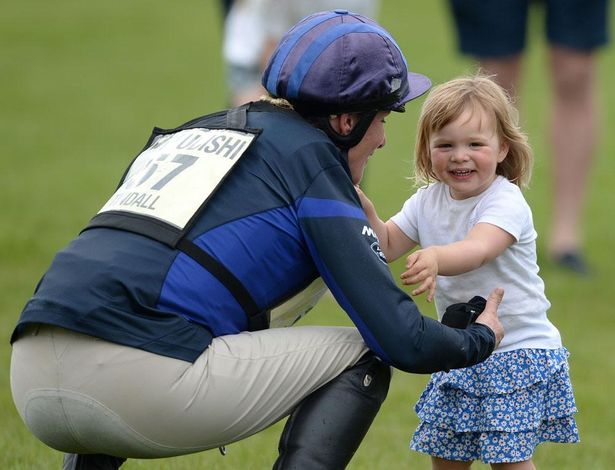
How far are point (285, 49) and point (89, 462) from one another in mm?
1261

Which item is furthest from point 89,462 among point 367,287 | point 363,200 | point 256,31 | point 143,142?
point 143,142

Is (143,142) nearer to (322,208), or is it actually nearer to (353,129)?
(353,129)

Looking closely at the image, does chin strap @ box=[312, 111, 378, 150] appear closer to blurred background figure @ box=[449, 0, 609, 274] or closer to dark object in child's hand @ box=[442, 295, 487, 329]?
dark object in child's hand @ box=[442, 295, 487, 329]

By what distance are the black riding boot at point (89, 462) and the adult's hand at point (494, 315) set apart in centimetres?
110

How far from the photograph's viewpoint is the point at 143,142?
1138cm

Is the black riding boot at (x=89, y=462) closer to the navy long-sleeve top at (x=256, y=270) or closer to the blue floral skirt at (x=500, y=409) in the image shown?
the navy long-sleeve top at (x=256, y=270)

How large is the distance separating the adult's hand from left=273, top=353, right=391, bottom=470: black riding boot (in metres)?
0.32

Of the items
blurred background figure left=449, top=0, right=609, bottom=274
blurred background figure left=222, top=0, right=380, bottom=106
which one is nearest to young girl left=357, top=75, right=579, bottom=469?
blurred background figure left=222, top=0, right=380, bottom=106

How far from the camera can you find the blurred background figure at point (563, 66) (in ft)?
24.0

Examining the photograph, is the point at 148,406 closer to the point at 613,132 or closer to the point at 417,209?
the point at 417,209

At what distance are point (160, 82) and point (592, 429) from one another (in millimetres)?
9817

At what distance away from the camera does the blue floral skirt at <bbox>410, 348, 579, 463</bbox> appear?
12.4 ft

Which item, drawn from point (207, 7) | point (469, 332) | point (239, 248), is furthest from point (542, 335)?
point (207, 7)

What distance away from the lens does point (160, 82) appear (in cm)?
1438
